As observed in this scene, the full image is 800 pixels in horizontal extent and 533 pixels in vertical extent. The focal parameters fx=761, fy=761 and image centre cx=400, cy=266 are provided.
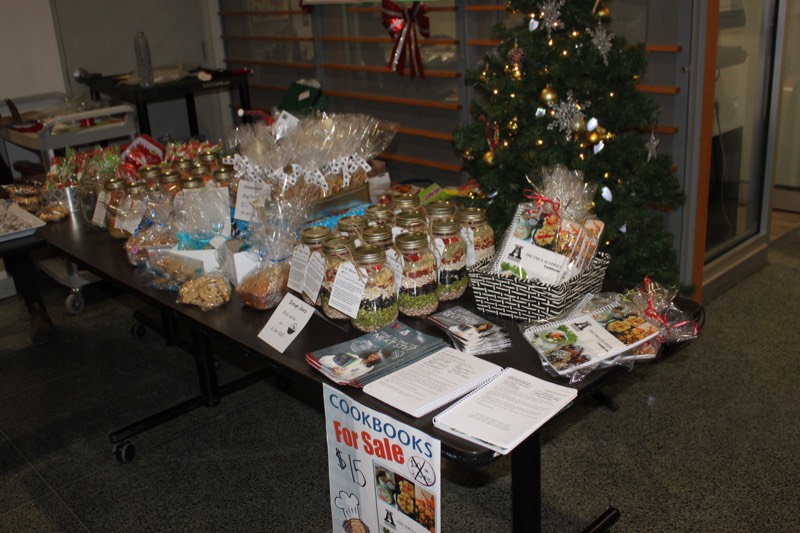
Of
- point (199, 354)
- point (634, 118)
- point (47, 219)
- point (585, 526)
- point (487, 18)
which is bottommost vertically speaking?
point (585, 526)

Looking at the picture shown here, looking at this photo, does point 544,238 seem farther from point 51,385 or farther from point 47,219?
point 51,385

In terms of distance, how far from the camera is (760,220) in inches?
147

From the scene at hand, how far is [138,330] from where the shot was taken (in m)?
3.44

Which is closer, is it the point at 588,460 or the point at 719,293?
the point at 588,460

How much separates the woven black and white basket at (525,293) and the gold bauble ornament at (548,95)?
2.09 feet

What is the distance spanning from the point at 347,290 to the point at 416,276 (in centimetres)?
16

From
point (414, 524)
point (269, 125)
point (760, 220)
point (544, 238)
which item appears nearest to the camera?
point (414, 524)

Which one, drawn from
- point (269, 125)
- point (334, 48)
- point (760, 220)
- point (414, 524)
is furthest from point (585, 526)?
point (334, 48)

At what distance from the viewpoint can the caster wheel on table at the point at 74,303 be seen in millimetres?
3682

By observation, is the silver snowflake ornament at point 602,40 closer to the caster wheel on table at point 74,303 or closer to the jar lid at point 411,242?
the jar lid at point 411,242

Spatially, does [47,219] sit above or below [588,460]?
above

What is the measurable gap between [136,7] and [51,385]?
3.35 metres

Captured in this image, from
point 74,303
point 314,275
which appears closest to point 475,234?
point 314,275

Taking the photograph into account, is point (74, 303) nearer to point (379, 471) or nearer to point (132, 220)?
point (132, 220)
